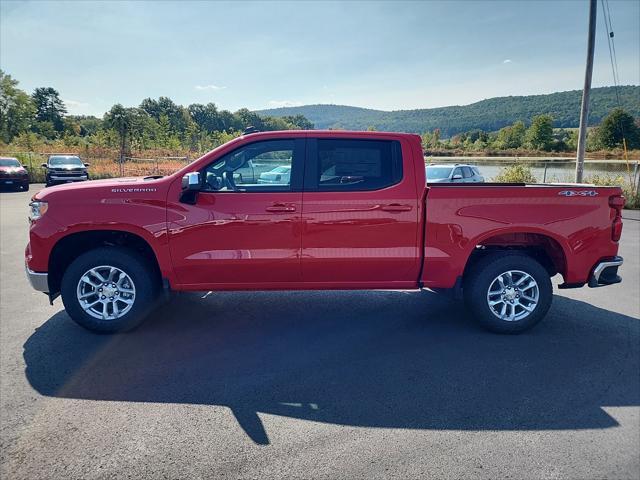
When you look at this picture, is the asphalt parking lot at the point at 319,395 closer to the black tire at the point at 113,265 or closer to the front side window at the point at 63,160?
the black tire at the point at 113,265

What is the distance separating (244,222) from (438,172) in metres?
11.6

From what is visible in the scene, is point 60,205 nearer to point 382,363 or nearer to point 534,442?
point 382,363

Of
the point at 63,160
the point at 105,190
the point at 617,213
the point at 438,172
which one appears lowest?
the point at 617,213

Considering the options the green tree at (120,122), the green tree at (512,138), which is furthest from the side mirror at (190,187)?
the green tree at (512,138)

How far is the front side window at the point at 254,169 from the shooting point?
4289 millimetres

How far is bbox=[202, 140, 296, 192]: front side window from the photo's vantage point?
4.29m

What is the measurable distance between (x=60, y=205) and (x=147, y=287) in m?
1.16

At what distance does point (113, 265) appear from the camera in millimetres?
4320

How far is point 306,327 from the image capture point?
462 cm

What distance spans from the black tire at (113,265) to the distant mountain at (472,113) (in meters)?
75.3

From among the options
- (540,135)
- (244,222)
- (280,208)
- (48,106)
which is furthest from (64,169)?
(48,106)

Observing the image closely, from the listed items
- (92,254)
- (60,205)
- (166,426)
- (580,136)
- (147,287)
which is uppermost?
(580,136)

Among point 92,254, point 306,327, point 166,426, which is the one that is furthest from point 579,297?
point 92,254

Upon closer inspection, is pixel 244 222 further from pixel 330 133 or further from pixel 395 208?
pixel 395 208
